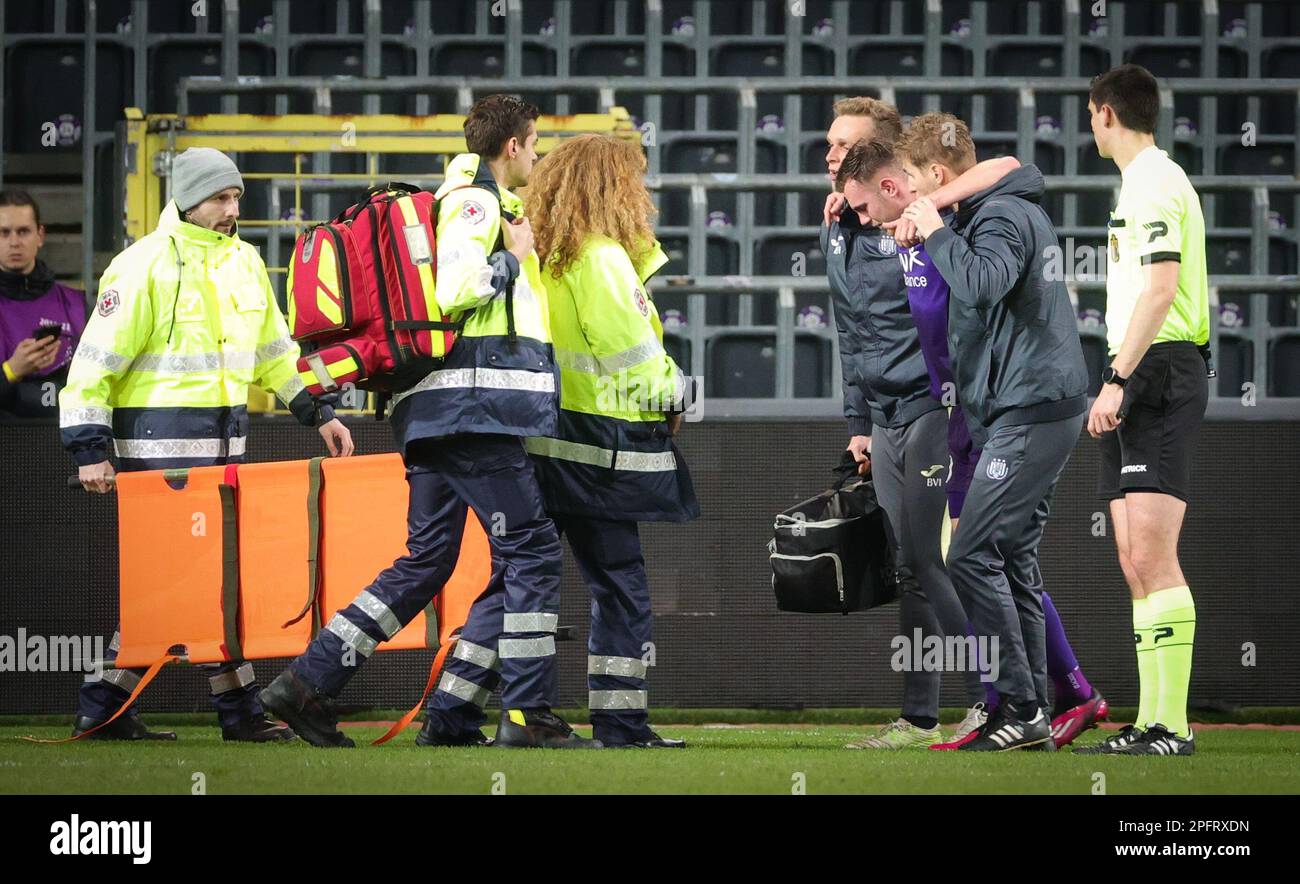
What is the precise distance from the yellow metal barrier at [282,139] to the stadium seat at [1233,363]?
3.31m

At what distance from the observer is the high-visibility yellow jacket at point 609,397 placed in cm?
476

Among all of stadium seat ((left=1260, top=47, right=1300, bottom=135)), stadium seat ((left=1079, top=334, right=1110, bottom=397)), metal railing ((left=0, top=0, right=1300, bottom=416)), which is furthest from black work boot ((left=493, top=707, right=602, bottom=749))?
stadium seat ((left=1260, top=47, right=1300, bottom=135))

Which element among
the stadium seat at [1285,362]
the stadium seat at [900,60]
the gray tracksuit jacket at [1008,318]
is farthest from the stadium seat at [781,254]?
the gray tracksuit jacket at [1008,318]

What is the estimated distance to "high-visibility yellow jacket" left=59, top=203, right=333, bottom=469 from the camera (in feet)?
17.2

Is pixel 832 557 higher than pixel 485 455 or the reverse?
the reverse

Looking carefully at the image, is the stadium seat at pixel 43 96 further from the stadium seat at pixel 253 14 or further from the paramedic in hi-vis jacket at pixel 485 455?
the paramedic in hi-vis jacket at pixel 485 455

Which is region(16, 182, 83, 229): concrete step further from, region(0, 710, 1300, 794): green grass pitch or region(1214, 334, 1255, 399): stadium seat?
region(1214, 334, 1255, 399): stadium seat

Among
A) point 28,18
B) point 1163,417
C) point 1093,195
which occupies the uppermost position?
point 28,18

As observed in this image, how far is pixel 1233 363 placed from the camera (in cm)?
874

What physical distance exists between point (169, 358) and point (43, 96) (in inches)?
176

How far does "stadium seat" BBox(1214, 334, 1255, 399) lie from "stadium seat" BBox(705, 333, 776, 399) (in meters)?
2.23

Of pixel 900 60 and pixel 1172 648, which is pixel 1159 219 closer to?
pixel 1172 648

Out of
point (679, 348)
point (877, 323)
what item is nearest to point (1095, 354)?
point (679, 348)

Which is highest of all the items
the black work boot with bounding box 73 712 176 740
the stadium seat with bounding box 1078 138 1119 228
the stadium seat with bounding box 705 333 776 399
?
the stadium seat with bounding box 1078 138 1119 228
